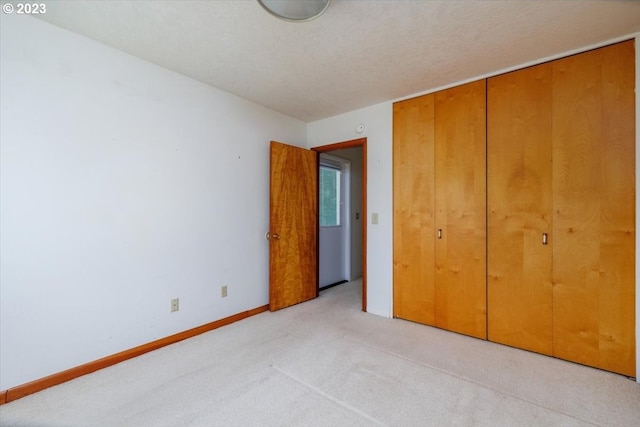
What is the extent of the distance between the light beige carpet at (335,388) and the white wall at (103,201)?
1.13 feet

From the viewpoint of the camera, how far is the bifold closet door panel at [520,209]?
2.28 meters

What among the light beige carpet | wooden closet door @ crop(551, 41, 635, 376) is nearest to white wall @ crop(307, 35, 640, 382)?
the light beige carpet

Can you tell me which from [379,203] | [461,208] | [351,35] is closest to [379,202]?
[379,203]

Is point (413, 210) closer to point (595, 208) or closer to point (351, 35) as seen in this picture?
point (595, 208)

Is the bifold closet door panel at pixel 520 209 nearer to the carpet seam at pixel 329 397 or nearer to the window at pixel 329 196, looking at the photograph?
the carpet seam at pixel 329 397

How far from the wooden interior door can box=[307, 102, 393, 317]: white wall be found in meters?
0.80

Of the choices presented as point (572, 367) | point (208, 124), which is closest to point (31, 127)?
point (208, 124)

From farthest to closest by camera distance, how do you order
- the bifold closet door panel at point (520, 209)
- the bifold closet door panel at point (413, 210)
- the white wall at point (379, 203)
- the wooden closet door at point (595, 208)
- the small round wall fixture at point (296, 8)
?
the white wall at point (379, 203), the bifold closet door panel at point (413, 210), the bifold closet door panel at point (520, 209), the wooden closet door at point (595, 208), the small round wall fixture at point (296, 8)

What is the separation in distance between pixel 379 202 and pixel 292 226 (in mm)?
1115

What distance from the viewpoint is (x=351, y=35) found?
6.46ft

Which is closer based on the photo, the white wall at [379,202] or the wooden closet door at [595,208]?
the wooden closet door at [595,208]

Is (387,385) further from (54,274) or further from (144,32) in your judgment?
(144,32)

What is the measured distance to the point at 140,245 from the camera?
7.54 ft

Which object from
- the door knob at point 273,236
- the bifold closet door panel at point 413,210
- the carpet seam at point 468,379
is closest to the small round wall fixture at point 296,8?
the bifold closet door panel at point 413,210
